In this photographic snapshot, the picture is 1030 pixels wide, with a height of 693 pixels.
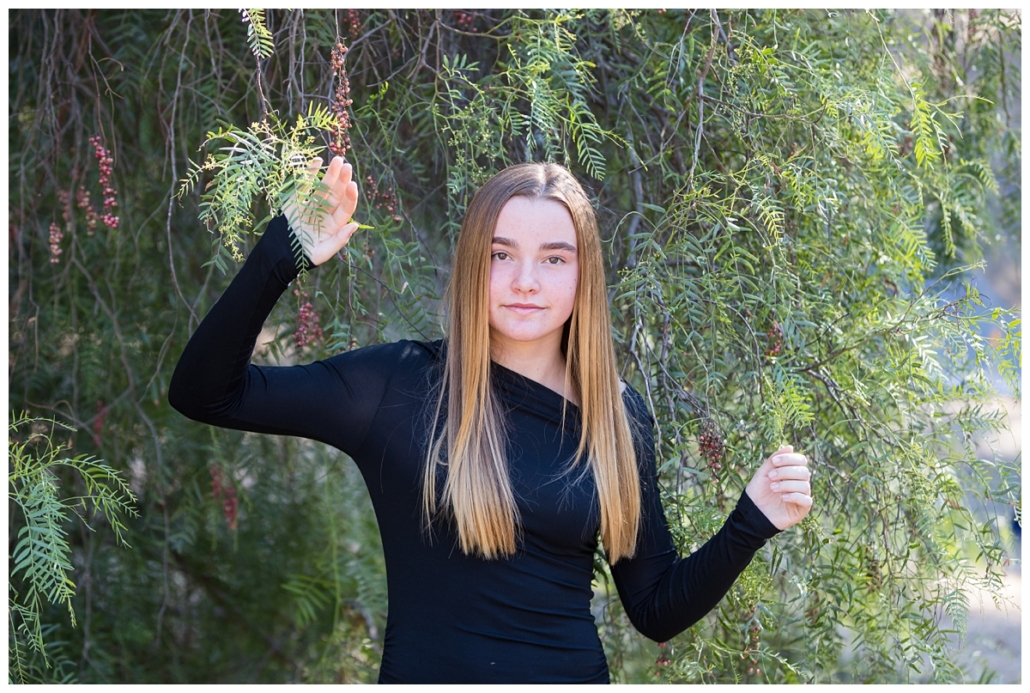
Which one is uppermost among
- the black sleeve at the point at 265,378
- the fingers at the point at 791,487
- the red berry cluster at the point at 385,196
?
the red berry cluster at the point at 385,196

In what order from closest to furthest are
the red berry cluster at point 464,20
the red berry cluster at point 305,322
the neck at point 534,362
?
the neck at point 534,362 < the red berry cluster at point 305,322 < the red berry cluster at point 464,20

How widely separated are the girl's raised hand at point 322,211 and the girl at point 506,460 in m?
0.17

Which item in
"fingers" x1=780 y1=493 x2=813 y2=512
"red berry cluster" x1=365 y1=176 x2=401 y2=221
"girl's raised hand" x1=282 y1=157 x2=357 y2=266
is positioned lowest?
"fingers" x1=780 y1=493 x2=813 y2=512

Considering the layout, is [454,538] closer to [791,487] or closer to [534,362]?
[534,362]

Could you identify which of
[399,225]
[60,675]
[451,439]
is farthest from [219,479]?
[451,439]

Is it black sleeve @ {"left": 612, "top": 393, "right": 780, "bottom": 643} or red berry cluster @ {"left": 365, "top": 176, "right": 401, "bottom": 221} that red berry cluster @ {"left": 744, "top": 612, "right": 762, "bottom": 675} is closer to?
black sleeve @ {"left": 612, "top": 393, "right": 780, "bottom": 643}

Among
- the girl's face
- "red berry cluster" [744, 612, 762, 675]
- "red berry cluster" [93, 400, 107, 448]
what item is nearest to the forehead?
the girl's face

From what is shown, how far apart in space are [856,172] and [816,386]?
0.35 meters

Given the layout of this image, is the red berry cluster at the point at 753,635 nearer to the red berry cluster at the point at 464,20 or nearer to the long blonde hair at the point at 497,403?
the long blonde hair at the point at 497,403

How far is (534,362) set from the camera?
4.35 ft

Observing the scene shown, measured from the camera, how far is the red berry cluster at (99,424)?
6.25 ft

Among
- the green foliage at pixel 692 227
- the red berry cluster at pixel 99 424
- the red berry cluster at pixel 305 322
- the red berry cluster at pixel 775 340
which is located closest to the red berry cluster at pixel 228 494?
the green foliage at pixel 692 227

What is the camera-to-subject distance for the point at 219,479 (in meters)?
1.87

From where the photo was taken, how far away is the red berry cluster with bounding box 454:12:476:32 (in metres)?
1.52
